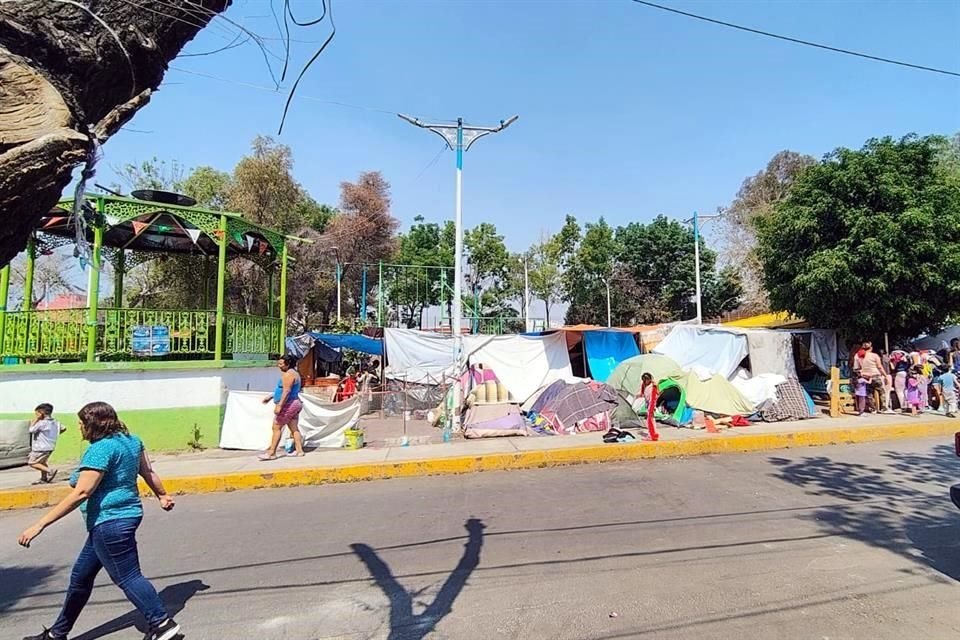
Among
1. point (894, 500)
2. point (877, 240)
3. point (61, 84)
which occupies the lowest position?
point (894, 500)

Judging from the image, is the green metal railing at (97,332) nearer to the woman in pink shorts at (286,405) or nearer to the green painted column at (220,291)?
the green painted column at (220,291)

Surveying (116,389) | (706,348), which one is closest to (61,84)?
(116,389)

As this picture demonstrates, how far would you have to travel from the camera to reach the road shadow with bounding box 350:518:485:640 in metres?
3.44

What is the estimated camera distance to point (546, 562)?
444cm

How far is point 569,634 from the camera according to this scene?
10.8ft

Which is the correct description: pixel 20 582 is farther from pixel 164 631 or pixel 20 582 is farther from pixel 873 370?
pixel 873 370

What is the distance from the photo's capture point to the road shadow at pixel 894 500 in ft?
15.3

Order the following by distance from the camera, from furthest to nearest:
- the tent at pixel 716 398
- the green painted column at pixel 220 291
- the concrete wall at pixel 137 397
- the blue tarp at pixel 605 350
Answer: the blue tarp at pixel 605 350, the tent at pixel 716 398, the green painted column at pixel 220 291, the concrete wall at pixel 137 397

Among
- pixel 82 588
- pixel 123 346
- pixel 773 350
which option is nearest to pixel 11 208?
pixel 82 588

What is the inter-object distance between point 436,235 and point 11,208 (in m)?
43.7

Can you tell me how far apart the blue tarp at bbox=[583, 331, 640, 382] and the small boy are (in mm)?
7290

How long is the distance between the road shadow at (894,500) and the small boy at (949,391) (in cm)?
352

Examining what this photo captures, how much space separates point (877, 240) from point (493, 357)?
32.0 feet

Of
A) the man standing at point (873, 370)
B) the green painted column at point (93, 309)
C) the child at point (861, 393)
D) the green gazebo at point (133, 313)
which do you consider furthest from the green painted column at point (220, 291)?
the man standing at point (873, 370)
